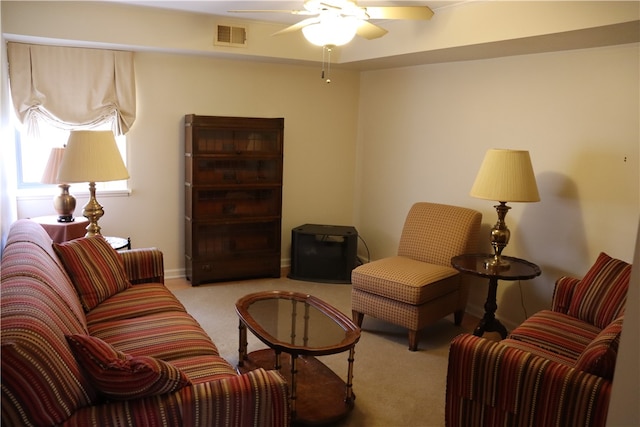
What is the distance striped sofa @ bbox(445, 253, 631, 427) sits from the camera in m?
1.89

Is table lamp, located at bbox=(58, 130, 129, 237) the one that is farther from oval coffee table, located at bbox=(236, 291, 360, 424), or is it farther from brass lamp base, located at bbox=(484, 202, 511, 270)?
brass lamp base, located at bbox=(484, 202, 511, 270)

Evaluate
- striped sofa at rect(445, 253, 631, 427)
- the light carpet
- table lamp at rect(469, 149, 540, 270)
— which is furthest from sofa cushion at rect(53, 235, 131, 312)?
table lamp at rect(469, 149, 540, 270)

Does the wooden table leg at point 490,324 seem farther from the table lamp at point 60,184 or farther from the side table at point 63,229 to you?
the table lamp at point 60,184

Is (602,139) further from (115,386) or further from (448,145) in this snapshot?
(115,386)

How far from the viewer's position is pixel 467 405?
2.19 m

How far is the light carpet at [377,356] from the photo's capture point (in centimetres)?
265

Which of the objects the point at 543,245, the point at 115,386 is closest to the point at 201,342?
the point at 115,386

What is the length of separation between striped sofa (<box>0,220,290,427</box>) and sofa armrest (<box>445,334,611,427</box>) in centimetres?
85

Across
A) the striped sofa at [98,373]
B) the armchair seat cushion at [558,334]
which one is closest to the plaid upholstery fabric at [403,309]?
the armchair seat cushion at [558,334]

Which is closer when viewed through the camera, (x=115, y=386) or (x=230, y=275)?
(x=115, y=386)

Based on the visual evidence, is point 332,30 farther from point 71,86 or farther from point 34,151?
point 34,151

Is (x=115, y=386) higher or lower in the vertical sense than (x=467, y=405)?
higher

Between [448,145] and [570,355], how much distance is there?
232 centimetres

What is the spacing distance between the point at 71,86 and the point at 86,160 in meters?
1.33
